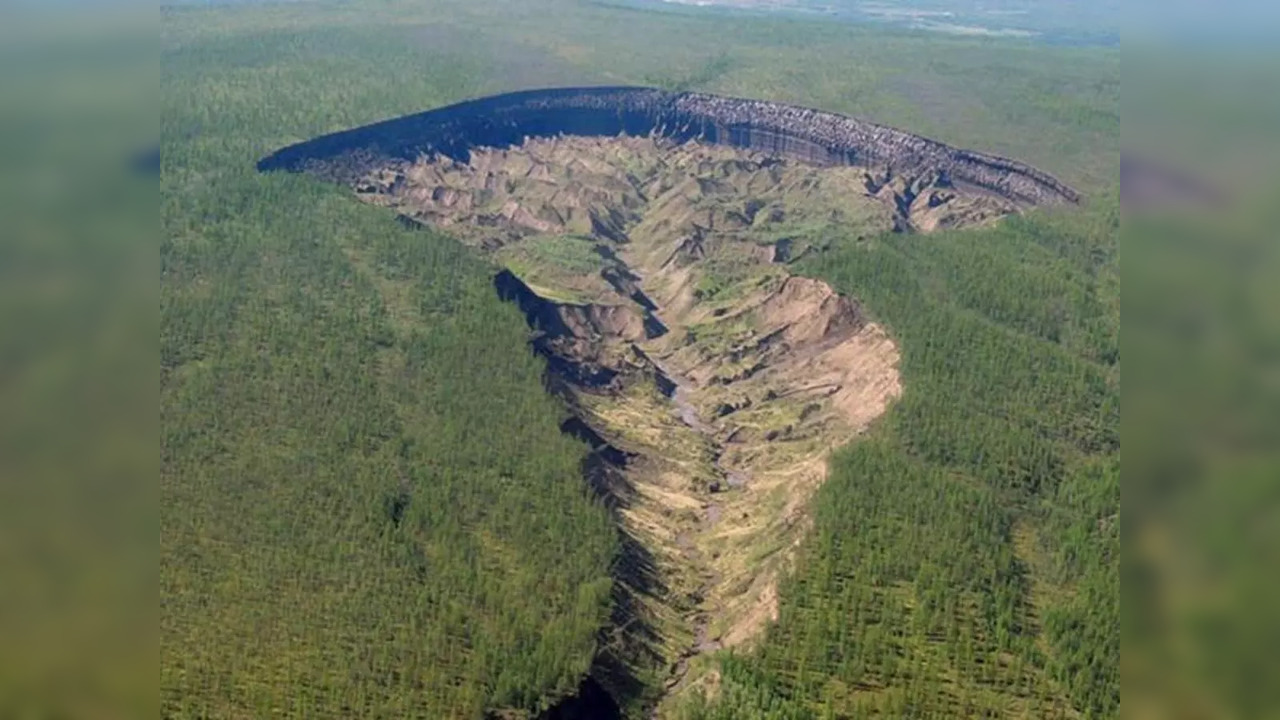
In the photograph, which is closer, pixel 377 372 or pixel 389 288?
pixel 377 372

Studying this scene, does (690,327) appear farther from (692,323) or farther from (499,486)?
(499,486)

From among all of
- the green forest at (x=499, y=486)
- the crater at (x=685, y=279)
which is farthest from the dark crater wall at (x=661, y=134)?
the green forest at (x=499, y=486)

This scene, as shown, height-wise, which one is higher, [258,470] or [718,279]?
[258,470]

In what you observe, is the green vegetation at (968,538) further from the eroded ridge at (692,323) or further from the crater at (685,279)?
the eroded ridge at (692,323)

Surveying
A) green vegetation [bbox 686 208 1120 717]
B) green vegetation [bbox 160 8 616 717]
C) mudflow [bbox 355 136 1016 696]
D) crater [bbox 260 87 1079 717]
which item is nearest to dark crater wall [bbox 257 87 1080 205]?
crater [bbox 260 87 1079 717]

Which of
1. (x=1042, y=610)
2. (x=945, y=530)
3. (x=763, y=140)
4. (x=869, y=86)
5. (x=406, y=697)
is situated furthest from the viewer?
(x=869, y=86)

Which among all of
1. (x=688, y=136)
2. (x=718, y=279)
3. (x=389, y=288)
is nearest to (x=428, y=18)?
(x=688, y=136)

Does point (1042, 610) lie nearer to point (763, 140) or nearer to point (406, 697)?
point (406, 697)
